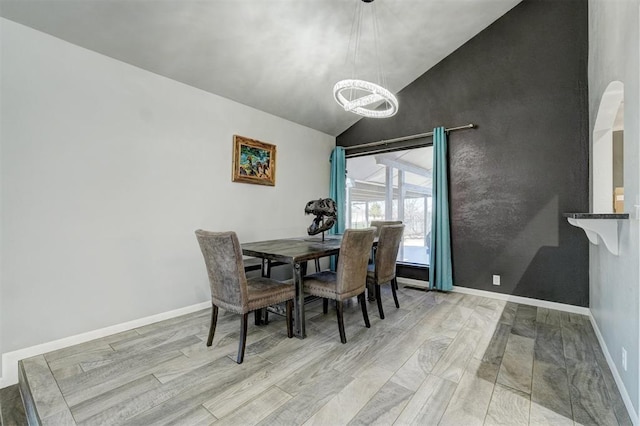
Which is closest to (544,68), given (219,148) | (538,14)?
(538,14)

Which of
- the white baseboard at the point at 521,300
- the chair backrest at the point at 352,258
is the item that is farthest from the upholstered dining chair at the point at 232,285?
the white baseboard at the point at 521,300

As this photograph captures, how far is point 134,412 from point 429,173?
14.1 ft

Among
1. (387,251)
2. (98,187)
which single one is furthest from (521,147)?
(98,187)

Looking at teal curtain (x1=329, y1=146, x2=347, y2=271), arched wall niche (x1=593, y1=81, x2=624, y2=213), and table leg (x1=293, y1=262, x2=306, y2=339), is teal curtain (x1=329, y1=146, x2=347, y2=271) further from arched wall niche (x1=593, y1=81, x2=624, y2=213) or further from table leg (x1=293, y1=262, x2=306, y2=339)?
arched wall niche (x1=593, y1=81, x2=624, y2=213)

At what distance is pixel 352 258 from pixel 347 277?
177 millimetres

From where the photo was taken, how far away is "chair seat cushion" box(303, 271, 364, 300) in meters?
2.51

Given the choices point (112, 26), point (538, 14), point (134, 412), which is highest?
point (538, 14)

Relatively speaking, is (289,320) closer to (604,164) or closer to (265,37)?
(265,37)

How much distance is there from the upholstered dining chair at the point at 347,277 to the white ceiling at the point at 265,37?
86.3 inches

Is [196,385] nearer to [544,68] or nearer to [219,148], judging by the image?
[219,148]

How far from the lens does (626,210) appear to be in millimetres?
1743

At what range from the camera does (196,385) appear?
1840mm

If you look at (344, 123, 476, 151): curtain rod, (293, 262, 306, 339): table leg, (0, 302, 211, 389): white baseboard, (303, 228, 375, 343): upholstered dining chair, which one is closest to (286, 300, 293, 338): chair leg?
(293, 262, 306, 339): table leg

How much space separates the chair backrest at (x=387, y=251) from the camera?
285 centimetres
